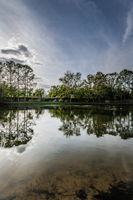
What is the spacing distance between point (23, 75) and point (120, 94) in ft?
139

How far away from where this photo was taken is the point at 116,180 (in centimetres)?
363

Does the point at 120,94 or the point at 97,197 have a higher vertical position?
the point at 120,94

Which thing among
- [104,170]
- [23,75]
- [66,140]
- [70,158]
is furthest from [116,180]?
[23,75]

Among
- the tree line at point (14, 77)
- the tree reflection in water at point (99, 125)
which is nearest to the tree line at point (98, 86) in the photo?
the tree line at point (14, 77)

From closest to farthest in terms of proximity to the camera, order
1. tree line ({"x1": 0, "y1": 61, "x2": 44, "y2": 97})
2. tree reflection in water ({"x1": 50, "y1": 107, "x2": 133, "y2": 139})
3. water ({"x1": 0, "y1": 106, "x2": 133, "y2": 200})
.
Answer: water ({"x1": 0, "y1": 106, "x2": 133, "y2": 200}), tree reflection in water ({"x1": 50, "y1": 107, "x2": 133, "y2": 139}), tree line ({"x1": 0, "y1": 61, "x2": 44, "y2": 97})

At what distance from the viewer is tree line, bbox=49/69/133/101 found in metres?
54.6

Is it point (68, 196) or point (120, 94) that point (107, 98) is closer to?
point (120, 94)

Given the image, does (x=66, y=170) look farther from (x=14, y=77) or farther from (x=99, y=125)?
(x=14, y=77)

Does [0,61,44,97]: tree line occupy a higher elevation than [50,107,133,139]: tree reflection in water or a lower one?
higher

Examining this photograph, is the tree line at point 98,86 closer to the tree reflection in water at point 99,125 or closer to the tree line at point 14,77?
the tree line at point 14,77

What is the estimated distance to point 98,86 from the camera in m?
54.2

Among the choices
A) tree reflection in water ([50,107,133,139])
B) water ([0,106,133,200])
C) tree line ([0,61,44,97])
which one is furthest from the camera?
tree line ([0,61,44,97])

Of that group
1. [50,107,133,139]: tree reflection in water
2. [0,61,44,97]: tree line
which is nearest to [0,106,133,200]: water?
[50,107,133,139]: tree reflection in water

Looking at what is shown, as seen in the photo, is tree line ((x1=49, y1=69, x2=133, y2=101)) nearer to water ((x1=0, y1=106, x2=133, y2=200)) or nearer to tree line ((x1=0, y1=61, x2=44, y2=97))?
tree line ((x1=0, y1=61, x2=44, y2=97))
